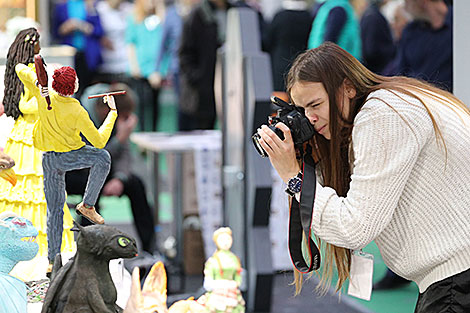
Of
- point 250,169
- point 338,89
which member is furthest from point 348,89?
point 250,169

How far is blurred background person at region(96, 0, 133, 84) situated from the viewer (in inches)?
334

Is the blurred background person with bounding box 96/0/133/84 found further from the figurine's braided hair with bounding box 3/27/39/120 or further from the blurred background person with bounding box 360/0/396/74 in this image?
the figurine's braided hair with bounding box 3/27/39/120

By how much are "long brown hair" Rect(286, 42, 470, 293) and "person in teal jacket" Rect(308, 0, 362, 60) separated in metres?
3.30

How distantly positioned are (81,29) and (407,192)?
6520mm

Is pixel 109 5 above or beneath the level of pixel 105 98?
above

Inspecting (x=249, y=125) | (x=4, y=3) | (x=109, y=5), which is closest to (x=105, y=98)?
(x=249, y=125)

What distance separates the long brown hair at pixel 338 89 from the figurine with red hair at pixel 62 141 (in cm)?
51

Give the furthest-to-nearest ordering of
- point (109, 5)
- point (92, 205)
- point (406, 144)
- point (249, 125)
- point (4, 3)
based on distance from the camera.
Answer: point (109, 5) → point (4, 3) → point (249, 125) → point (92, 205) → point (406, 144)

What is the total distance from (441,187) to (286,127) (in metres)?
0.41

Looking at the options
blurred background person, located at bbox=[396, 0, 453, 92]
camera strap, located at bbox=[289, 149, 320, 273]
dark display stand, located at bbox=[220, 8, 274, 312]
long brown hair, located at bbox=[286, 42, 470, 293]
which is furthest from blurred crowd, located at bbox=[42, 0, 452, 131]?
camera strap, located at bbox=[289, 149, 320, 273]

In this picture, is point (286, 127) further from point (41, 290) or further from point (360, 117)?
point (41, 290)

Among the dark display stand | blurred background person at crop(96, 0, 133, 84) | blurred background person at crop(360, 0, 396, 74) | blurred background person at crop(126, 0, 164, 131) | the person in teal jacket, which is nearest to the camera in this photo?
the dark display stand

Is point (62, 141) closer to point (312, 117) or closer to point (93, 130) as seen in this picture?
point (93, 130)

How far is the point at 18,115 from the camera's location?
205cm
